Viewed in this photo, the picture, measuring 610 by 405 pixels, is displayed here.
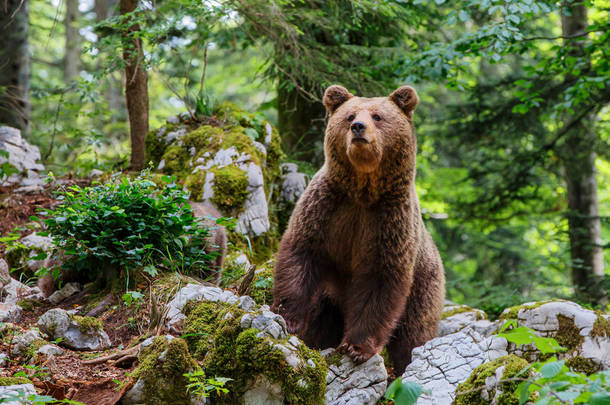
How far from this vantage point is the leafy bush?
A: 449cm

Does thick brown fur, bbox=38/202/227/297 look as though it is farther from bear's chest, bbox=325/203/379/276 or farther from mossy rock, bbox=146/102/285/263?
bear's chest, bbox=325/203/379/276

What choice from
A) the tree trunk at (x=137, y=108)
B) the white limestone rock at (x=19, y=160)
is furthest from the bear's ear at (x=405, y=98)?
the white limestone rock at (x=19, y=160)

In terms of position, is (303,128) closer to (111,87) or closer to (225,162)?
(225,162)

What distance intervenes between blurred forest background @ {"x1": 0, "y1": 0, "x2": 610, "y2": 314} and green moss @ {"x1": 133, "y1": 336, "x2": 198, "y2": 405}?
3.52 meters

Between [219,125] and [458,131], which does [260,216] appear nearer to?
[219,125]

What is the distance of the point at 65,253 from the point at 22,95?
6.39 m

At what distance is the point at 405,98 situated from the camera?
4816 mm

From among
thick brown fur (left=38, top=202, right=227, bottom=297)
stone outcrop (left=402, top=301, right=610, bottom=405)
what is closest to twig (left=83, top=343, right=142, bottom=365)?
thick brown fur (left=38, top=202, right=227, bottom=297)

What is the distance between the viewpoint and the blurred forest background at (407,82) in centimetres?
692

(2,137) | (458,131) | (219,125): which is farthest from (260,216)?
(458,131)

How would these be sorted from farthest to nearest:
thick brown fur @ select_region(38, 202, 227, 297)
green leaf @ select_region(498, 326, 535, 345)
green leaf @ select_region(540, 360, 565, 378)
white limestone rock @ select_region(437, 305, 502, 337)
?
white limestone rock @ select_region(437, 305, 502, 337) < thick brown fur @ select_region(38, 202, 227, 297) < green leaf @ select_region(498, 326, 535, 345) < green leaf @ select_region(540, 360, 565, 378)

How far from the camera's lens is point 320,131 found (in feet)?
29.7

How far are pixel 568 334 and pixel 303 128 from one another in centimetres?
584

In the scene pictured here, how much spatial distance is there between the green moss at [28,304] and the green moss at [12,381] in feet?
6.14
